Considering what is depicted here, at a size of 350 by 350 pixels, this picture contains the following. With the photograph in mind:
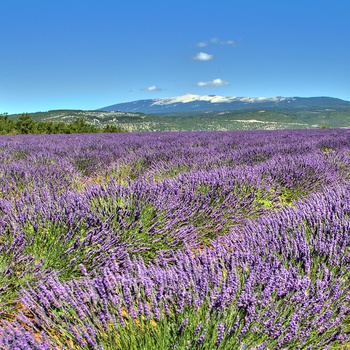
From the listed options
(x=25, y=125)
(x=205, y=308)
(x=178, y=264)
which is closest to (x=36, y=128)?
(x=25, y=125)

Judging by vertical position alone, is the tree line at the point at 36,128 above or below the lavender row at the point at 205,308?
above

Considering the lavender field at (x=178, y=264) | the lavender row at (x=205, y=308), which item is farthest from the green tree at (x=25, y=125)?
the lavender row at (x=205, y=308)

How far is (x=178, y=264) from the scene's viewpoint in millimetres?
1473

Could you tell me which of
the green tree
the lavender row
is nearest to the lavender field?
the lavender row

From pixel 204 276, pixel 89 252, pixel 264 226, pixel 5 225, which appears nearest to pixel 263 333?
pixel 204 276

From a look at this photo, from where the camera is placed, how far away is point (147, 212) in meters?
2.70

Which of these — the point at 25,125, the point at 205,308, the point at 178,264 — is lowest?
the point at 205,308

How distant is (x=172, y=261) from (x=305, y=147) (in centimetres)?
554

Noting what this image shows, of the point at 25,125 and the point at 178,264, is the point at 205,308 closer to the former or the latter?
the point at 178,264

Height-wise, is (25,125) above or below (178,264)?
above

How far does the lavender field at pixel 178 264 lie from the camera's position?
1.20 m

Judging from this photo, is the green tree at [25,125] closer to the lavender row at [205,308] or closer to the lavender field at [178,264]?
the lavender field at [178,264]

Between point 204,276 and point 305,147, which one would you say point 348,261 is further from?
point 305,147

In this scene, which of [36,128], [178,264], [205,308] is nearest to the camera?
[205,308]
